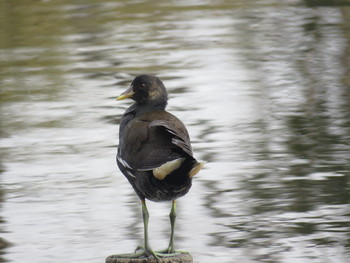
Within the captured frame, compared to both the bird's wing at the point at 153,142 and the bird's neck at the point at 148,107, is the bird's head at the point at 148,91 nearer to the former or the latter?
the bird's neck at the point at 148,107

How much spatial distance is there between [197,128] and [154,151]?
4383mm

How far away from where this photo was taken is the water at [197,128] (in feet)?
21.4

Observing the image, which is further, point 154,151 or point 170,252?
point 170,252

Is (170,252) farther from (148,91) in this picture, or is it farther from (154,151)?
(148,91)

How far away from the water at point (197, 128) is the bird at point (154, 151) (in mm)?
654

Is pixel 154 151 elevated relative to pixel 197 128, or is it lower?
elevated

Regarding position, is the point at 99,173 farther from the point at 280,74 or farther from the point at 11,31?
the point at 11,31

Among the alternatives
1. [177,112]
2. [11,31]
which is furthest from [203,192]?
[11,31]

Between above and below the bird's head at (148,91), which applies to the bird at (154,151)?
below

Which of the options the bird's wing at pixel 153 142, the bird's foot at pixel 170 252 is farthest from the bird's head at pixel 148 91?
the bird's foot at pixel 170 252

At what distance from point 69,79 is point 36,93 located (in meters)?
0.85

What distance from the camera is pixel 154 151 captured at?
17.9ft

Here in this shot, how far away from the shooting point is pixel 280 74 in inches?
491

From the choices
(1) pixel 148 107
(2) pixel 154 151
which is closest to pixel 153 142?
(2) pixel 154 151
